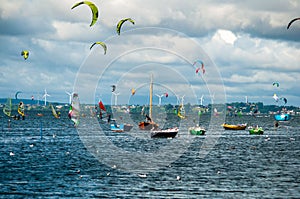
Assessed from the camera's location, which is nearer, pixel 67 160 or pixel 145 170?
pixel 145 170

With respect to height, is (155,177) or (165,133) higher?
(165,133)

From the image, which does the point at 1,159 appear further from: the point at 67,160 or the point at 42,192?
the point at 42,192

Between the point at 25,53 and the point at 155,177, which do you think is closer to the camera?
the point at 155,177

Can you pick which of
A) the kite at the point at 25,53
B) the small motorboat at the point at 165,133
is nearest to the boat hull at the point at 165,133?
the small motorboat at the point at 165,133

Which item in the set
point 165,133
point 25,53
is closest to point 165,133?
point 165,133

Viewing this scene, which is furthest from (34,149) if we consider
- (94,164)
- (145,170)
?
(145,170)

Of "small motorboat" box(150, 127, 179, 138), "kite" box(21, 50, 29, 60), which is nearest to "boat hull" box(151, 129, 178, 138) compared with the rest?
"small motorboat" box(150, 127, 179, 138)

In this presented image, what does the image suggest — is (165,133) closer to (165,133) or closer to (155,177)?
(165,133)

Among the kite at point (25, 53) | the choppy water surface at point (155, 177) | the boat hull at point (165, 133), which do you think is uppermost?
the kite at point (25, 53)

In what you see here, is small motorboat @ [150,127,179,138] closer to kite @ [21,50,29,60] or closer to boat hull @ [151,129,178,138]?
boat hull @ [151,129,178,138]

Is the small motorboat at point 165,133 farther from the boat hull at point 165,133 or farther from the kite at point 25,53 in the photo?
the kite at point 25,53

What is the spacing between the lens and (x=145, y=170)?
72188 millimetres

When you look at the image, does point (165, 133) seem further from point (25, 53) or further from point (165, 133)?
point (25, 53)

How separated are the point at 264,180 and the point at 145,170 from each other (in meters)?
15.4
